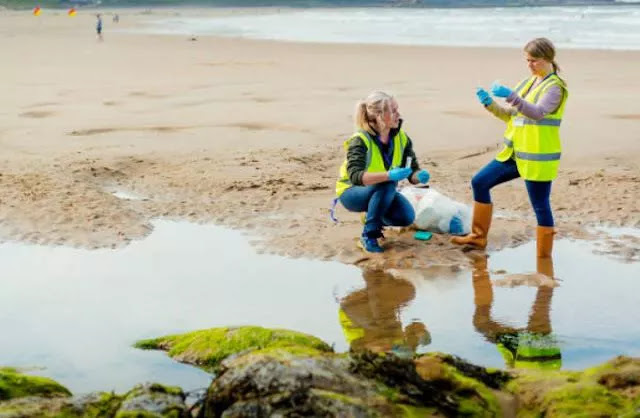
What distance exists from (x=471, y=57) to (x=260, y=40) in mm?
14279

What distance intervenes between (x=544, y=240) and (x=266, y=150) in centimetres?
551

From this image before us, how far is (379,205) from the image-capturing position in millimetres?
7926

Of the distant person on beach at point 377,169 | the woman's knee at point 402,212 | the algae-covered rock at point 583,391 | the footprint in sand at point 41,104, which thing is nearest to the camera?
the algae-covered rock at point 583,391

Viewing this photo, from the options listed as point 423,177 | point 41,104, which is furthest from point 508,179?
point 41,104

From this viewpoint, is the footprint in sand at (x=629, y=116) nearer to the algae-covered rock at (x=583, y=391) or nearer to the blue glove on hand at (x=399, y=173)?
the blue glove on hand at (x=399, y=173)

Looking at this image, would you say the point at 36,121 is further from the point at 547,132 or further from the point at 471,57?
the point at 471,57

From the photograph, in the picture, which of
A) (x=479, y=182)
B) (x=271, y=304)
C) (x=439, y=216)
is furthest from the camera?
(x=439, y=216)

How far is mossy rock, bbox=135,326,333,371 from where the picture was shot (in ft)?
17.2

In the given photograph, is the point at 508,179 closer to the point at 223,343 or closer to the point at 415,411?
the point at 223,343

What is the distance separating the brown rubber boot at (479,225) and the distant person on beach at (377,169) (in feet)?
1.72

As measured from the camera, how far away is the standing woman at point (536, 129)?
7.20 meters

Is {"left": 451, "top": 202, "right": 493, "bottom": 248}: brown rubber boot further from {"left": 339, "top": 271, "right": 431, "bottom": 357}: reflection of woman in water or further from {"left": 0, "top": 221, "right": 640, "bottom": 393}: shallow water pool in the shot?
{"left": 339, "top": 271, "right": 431, "bottom": 357}: reflection of woman in water

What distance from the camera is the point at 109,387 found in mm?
5227

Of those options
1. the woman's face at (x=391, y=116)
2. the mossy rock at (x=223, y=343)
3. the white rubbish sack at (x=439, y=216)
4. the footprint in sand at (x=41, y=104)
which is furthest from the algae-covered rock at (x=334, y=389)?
the footprint in sand at (x=41, y=104)
